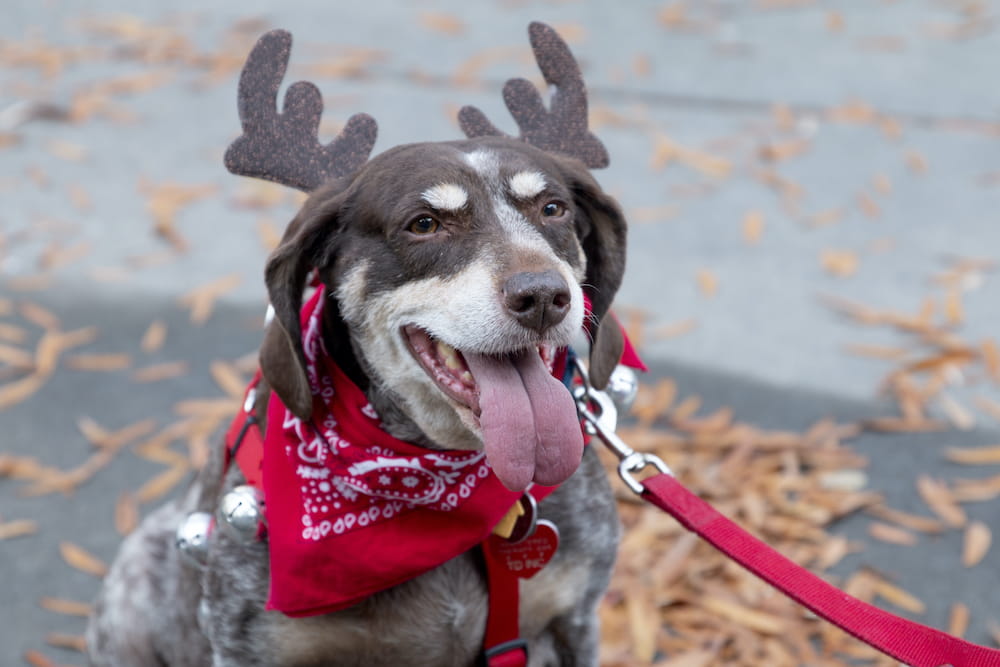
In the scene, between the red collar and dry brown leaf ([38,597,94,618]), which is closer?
the red collar

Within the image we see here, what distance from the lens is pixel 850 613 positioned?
2.13 metres

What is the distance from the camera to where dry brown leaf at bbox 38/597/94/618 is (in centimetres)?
370

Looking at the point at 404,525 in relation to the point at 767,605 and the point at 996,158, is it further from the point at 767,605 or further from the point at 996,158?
the point at 996,158

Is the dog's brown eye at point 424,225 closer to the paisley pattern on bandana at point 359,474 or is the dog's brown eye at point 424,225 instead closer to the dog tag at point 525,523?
the paisley pattern on bandana at point 359,474

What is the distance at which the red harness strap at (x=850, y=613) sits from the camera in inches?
82.3

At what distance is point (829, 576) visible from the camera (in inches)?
144

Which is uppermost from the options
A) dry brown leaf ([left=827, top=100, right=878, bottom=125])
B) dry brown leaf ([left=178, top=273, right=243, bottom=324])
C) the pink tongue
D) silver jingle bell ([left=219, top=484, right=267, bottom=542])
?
the pink tongue

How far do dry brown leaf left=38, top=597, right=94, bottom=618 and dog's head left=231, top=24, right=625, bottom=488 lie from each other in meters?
1.72

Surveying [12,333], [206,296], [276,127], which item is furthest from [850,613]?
[12,333]

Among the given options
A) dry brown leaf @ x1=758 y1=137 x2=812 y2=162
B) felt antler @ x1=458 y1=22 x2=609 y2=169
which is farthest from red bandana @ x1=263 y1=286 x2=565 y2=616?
dry brown leaf @ x1=758 y1=137 x2=812 y2=162

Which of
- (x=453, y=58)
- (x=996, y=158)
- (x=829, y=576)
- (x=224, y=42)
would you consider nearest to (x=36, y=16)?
(x=224, y=42)

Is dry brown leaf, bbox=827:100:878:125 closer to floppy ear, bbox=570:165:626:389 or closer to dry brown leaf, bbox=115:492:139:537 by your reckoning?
floppy ear, bbox=570:165:626:389

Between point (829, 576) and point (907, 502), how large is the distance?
1.66ft

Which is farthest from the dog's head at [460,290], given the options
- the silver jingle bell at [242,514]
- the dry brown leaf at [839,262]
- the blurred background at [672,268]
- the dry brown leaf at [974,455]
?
the dry brown leaf at [839,262]
